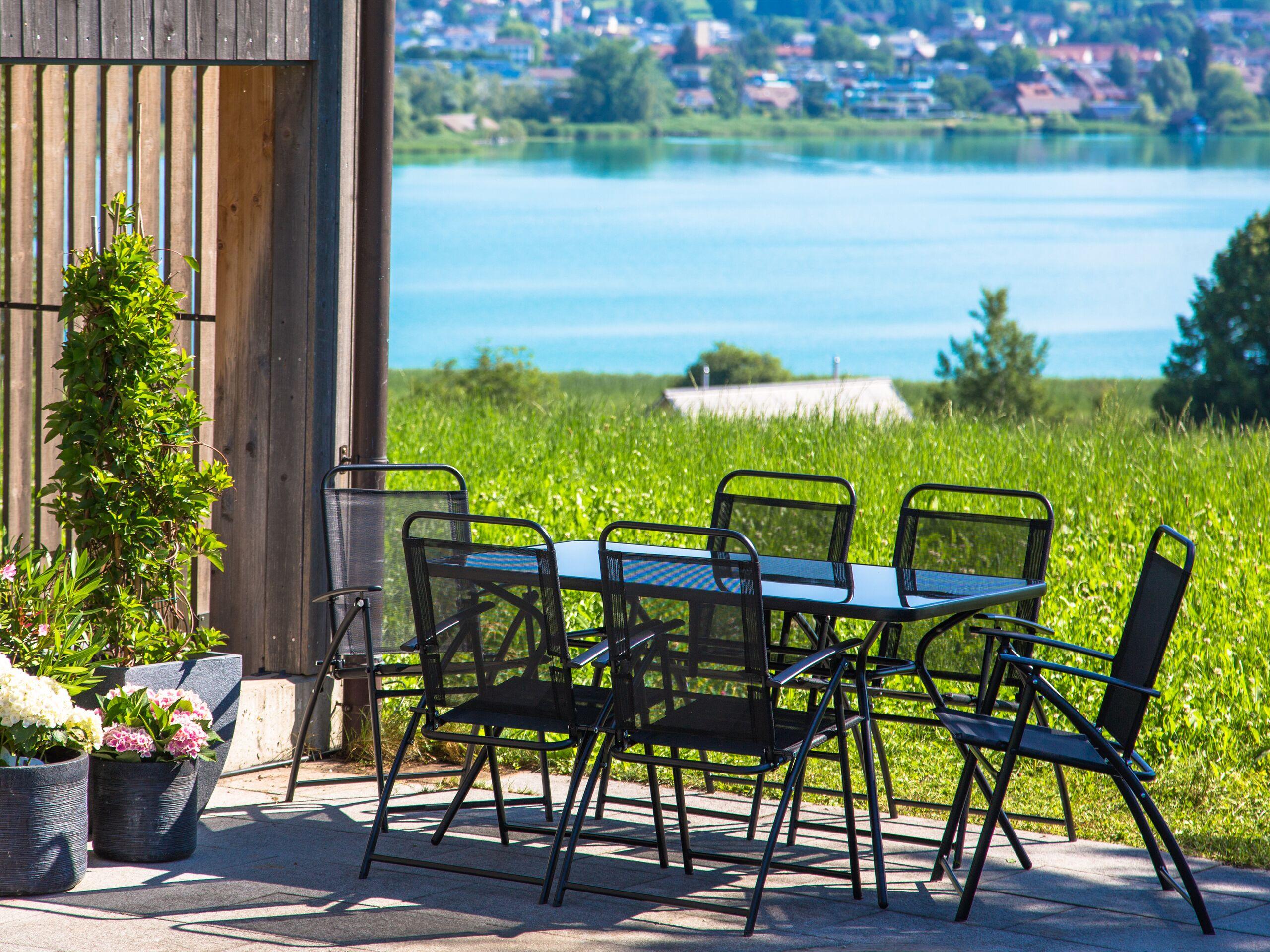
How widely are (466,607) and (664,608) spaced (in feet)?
1.71

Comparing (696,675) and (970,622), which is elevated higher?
(696,675)

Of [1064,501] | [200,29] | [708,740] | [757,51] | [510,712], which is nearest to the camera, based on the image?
[708,740]

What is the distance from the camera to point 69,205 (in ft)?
18.2

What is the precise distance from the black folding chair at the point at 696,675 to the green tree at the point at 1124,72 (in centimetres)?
11990

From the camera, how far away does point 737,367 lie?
61.4m

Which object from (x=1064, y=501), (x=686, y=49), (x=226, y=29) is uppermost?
(x=686, y=49)

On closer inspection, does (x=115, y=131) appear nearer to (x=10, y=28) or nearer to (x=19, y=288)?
(x=19, y=288)

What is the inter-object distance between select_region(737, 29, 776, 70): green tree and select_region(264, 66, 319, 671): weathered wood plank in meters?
123

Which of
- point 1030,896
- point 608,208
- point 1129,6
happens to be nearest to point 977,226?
point 1129,6

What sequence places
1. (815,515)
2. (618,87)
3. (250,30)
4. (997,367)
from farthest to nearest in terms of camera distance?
1. (618,87)
2. (997,367)
3. (815,515)
4. (250,30)

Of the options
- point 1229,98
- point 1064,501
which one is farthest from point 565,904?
point 1229,98

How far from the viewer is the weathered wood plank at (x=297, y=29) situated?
16.4ft

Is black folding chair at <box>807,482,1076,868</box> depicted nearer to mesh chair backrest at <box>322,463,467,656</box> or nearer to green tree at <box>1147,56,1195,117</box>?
mesh chair backrest at <box>322,463,467,656</box>

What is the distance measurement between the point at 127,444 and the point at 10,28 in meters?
1.14
